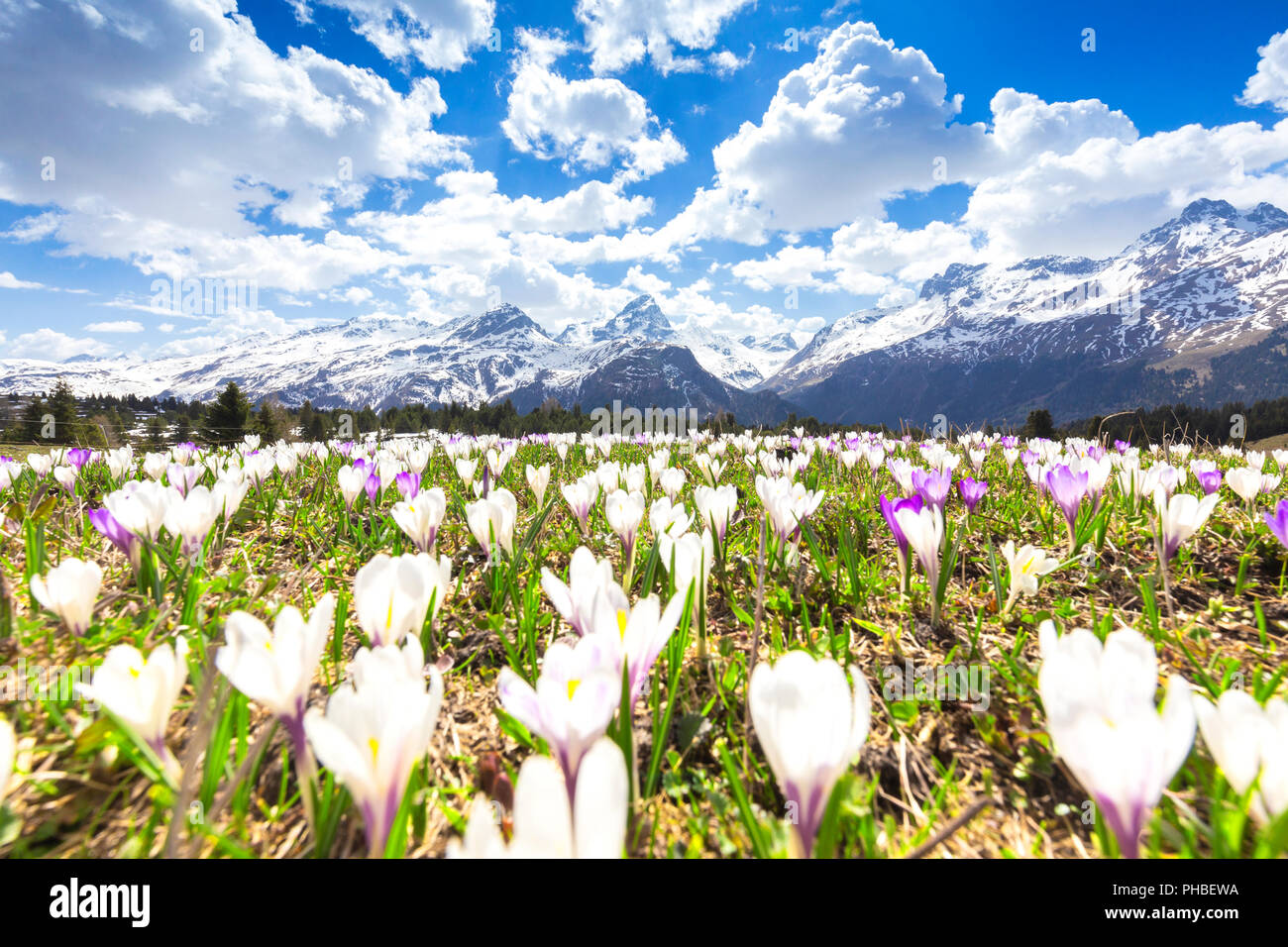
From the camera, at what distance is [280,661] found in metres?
1.16

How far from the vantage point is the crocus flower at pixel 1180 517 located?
2242mm

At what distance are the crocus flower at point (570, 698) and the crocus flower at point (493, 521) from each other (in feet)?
4.58

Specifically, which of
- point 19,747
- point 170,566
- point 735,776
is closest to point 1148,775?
point 735,776

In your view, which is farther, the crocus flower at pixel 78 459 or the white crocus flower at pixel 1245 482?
the crocus flower at pixel 78 459

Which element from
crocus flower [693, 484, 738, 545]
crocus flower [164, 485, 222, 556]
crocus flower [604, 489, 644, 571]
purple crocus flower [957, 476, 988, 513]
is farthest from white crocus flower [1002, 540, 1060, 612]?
crocus flower [164, 485, 222, 556]

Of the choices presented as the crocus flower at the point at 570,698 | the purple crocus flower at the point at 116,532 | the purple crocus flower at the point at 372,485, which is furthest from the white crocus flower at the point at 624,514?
the purple crocus flower at the point at 116,532

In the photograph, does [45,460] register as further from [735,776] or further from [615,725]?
[735,776]

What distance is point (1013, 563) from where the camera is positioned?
7.25ft

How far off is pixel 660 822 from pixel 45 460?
20.2ft

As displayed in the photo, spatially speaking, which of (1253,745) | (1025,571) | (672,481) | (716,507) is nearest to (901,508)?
(1025,571)

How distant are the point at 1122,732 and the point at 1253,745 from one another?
0.26 meters

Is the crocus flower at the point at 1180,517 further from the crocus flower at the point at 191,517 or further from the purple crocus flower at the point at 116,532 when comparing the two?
the purple crocus flower at the point at 116,532

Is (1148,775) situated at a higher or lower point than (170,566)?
lower

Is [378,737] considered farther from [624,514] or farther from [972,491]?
[972,491]
